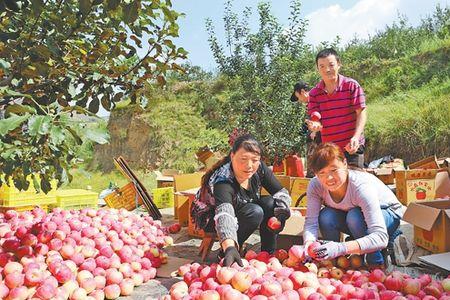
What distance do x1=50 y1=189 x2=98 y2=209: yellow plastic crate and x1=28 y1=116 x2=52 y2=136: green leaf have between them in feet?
11.6

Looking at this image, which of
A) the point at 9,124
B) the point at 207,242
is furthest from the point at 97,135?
the point at 207,242

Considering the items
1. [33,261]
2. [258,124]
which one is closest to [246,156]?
[33,261]

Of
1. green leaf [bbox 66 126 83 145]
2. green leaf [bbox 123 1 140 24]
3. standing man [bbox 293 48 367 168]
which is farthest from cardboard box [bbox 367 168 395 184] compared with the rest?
green leaf [bbox 66 126 83 145]

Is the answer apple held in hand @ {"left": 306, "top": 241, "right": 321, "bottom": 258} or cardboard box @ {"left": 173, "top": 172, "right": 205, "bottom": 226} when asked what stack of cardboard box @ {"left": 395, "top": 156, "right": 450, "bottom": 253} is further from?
cardboard box @ {"left": 173, "top": 172, "right": 205, "bottom": 226}

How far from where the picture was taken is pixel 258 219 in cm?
280

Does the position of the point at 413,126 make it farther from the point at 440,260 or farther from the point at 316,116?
the point at 440,260

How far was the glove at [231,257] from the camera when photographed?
2254 mm

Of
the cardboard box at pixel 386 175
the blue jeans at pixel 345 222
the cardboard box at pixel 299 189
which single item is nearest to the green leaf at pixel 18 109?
the blue jeans at pixel 345 222

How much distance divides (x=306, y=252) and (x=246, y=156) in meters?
0.65

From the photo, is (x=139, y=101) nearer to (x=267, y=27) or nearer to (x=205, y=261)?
(x=205, y=261)

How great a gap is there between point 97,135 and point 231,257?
3.77ft

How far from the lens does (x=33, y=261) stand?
247 cm

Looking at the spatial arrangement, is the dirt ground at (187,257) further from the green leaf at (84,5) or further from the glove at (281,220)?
the green leaf at (84,5)

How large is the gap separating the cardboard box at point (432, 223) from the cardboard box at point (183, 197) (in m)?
2.04
